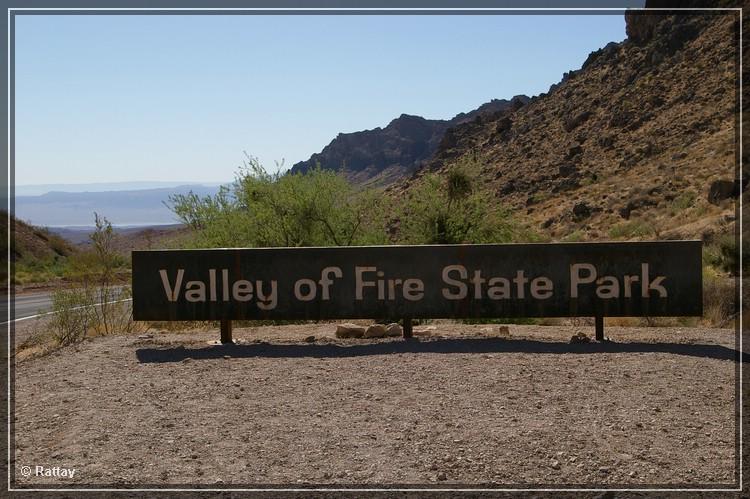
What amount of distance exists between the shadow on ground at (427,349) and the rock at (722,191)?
3064cm

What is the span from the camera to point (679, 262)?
11242 millimetres

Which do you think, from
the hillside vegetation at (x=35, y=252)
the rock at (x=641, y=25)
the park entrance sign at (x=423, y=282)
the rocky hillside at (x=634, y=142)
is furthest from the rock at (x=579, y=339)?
the rock at (x=641, y=25)

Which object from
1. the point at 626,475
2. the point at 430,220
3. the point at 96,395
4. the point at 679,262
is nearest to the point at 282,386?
the point at 96,395

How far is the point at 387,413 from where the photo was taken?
294 inches

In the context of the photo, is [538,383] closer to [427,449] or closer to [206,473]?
[427,449]

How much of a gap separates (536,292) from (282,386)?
4.23 meters

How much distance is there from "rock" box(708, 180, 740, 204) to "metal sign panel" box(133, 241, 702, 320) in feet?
98.1

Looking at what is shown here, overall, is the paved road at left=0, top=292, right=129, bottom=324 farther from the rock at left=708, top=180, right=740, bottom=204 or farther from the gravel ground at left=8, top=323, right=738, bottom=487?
the rock at left=708, top=180, right=740, bottom=204

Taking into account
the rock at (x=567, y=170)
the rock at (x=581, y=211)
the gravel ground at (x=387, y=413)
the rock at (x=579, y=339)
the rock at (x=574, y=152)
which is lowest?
the gravel ground at (x=387, y=413)

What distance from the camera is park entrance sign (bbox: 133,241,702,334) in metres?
11.2

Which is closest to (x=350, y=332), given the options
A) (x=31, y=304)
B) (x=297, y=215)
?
(x=297, y=215)

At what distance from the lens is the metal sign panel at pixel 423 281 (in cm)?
1123

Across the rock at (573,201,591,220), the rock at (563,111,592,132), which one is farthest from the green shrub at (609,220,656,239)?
the rock at (563,111,592,132)

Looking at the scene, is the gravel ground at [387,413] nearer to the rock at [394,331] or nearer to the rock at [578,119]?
the rock at [394,331]
